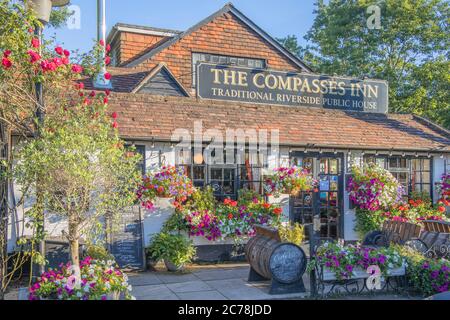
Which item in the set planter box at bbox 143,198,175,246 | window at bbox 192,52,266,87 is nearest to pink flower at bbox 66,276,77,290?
planter box at bbox 143,198,175,246

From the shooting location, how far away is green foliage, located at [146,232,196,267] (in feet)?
27.4

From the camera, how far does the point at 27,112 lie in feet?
18.6

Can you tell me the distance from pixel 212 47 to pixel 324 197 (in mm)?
8255

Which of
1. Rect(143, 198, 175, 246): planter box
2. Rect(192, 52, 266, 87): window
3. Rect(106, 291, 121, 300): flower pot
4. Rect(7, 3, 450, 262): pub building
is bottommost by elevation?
Rect(106, 291, 121, 300): flower pot

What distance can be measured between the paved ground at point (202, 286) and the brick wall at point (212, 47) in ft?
29.2

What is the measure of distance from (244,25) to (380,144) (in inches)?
334

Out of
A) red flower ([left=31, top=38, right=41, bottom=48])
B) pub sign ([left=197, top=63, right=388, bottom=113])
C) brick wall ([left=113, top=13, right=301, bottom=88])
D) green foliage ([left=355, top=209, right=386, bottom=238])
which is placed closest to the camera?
red flower ([left=31, top=38, right=41, bottom=48])

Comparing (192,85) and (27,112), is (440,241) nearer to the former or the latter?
(27,112)

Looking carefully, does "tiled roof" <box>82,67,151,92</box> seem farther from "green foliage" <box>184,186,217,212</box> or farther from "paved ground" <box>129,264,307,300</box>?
"paved ground" <box>129,264,307,300</box>

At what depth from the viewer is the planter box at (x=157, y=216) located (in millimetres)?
9016

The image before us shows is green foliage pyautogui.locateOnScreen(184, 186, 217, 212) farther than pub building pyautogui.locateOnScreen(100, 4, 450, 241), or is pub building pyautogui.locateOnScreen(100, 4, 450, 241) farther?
pub building pyautogui.locateOnScreen(100, 4, 450, 241)

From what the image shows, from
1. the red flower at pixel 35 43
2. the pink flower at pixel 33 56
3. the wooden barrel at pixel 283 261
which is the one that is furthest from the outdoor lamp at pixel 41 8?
the wooden barrel at pixel 283 261

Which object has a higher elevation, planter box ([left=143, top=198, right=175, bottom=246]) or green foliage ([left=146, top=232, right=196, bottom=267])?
planter box ([left=143, top=198, right=175, bottom=246])

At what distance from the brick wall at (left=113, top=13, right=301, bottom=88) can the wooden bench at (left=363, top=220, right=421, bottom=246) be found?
914cm
